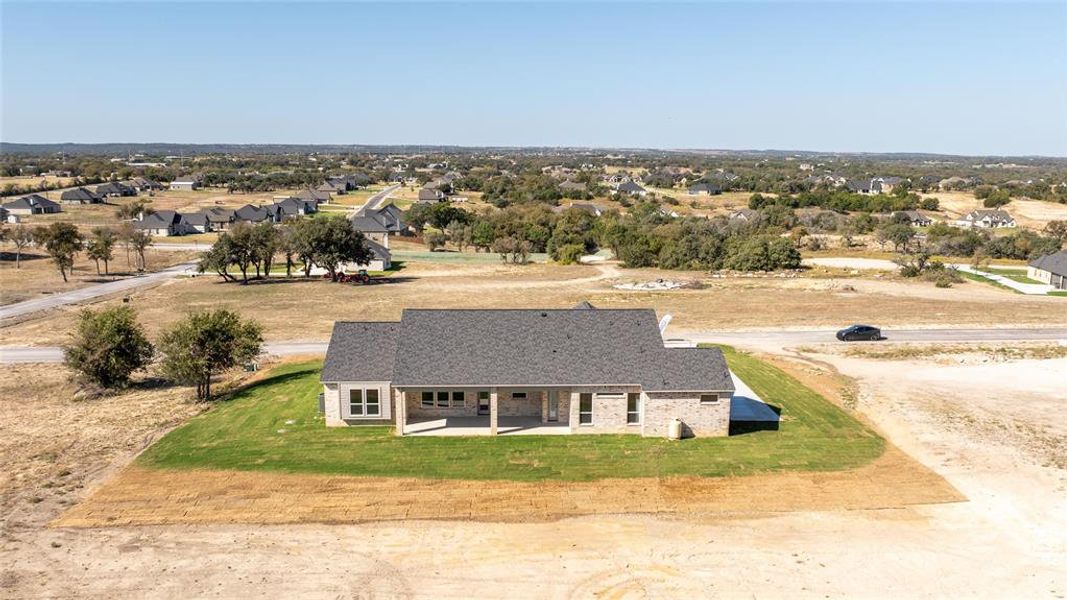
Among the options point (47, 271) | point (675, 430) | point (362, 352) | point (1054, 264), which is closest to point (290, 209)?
point (47, 271)

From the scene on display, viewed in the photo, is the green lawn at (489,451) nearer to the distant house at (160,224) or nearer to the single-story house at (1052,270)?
the single-story house at (1052,270)

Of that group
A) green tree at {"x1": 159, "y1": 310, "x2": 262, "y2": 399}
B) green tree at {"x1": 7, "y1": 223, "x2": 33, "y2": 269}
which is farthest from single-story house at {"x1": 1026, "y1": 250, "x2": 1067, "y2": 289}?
green tree at {"x1": 7, "y1": 223, "x2": 33, "y2": 269}

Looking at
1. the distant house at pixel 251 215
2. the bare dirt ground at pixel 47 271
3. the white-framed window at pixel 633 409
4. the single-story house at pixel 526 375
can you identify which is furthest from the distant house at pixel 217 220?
the white-framed window at pixel 633 409

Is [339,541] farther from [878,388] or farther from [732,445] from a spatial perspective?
[878,388]

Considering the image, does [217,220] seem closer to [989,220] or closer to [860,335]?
[860,335]

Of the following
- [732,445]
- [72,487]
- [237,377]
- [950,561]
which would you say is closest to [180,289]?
[237,377]
